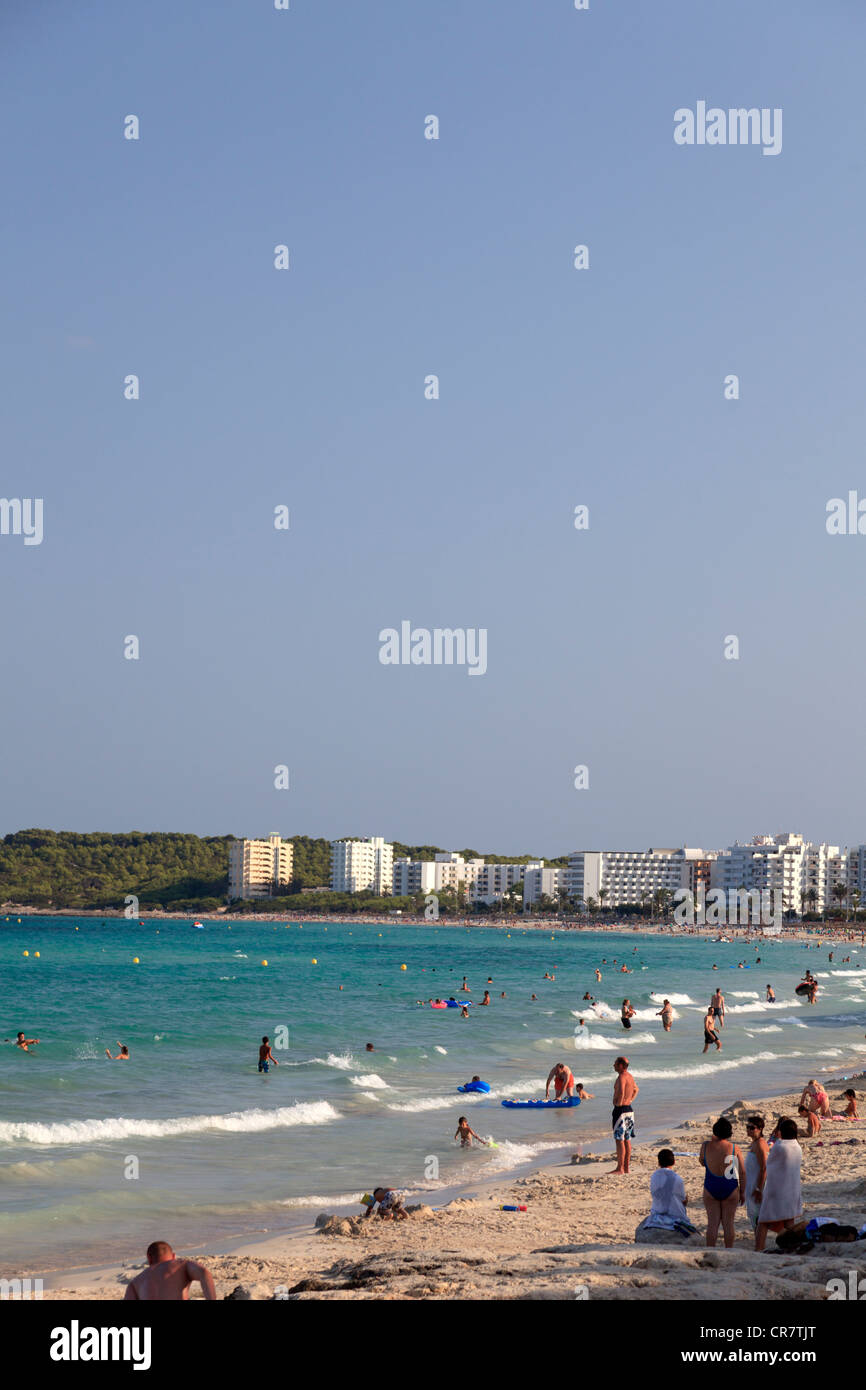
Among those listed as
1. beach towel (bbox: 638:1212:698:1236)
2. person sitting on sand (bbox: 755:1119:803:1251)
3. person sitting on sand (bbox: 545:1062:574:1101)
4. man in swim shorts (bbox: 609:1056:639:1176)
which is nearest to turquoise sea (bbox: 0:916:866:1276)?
person sitting on sand (bbox: 545:1062:574:1101)

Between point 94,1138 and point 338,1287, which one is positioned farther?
point 94,1138

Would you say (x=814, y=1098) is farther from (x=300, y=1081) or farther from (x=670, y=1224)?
(x=300, y=1081)

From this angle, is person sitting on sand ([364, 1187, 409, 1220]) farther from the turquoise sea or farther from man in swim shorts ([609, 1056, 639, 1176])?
man in swim shorts ([609, 1056, 639, 1176])

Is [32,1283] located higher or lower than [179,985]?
higher

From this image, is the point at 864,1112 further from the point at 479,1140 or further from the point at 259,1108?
the point at 259,1108

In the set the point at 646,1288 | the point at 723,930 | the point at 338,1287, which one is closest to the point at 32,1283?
the point at 338,1287
